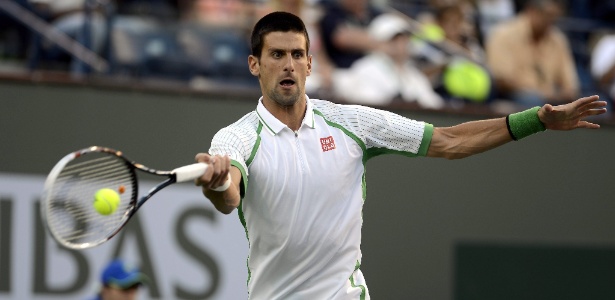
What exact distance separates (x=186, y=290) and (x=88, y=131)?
4.77ft

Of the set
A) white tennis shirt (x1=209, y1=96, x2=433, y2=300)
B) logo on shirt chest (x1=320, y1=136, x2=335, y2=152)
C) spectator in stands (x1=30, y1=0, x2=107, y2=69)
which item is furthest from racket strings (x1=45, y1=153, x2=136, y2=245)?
spectator in stands (x1=30, y1=0, x2=107, y2=69)

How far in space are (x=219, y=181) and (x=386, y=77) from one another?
5742 millimetres

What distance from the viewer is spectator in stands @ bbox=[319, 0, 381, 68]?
10609 mm

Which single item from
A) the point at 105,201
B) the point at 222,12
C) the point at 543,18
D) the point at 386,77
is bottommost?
the point at 105,201

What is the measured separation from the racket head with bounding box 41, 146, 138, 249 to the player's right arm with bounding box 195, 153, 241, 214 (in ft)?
1.07

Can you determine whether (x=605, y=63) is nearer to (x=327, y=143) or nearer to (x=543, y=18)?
(x=543, y=18)

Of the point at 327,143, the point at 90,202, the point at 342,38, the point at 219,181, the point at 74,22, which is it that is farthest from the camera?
the point at 342,38

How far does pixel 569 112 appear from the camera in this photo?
5.51 metres

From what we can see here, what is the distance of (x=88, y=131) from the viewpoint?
9000 mm

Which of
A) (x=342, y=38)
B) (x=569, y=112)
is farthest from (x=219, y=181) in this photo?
(x=342, y=38)

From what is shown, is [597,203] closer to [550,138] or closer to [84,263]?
[550,138]

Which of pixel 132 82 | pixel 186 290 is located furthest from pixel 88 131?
pixel 186 290

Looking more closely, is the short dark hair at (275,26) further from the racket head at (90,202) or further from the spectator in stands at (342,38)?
the spectator in stands at (342,38)

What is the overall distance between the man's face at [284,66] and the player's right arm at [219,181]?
1.97ft
